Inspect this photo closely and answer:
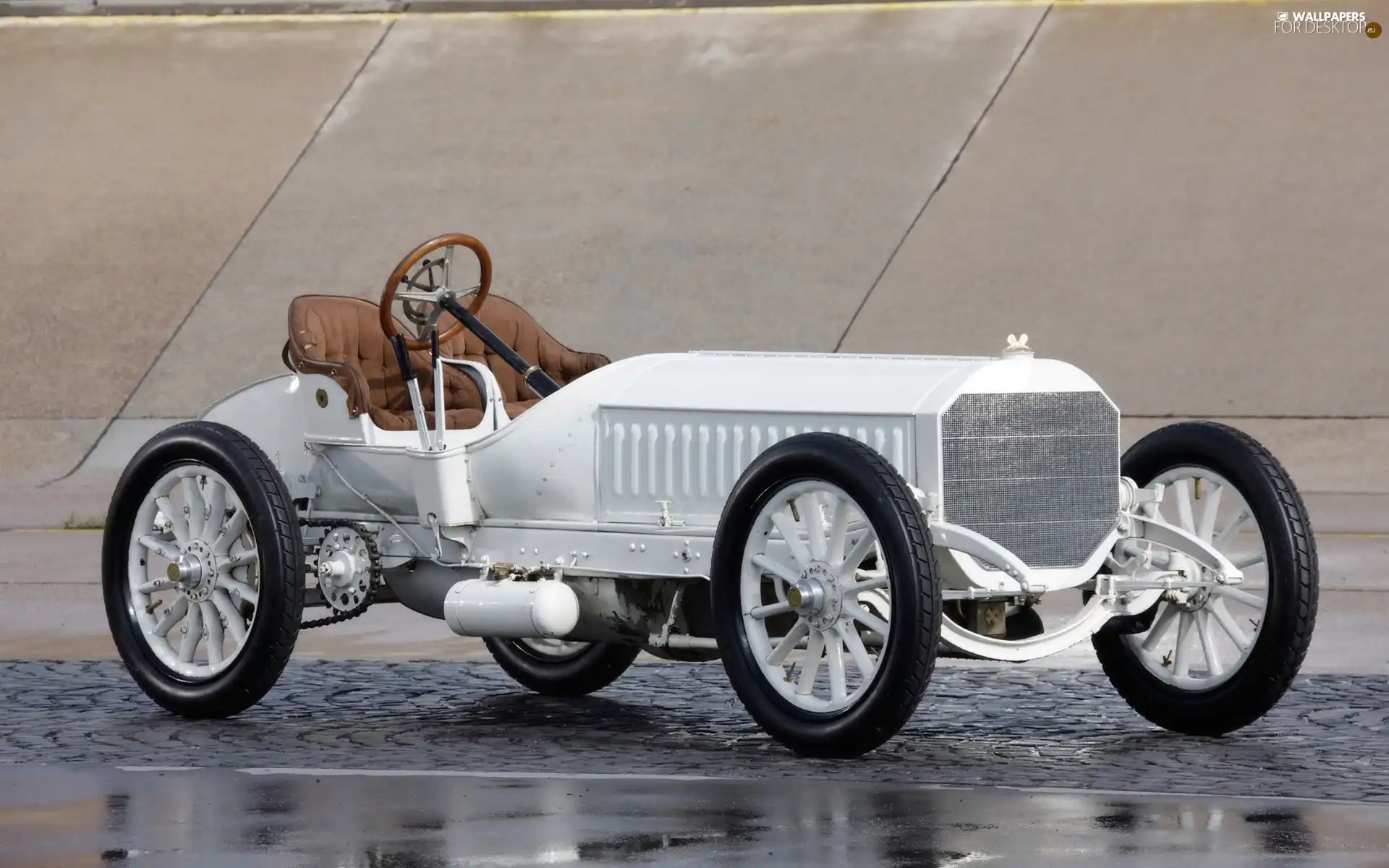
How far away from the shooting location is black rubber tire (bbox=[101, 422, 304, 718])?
8.41 m

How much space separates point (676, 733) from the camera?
821 centimetres

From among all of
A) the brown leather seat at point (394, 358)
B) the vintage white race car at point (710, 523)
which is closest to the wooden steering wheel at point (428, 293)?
the vintage white race car at point (710, 523)

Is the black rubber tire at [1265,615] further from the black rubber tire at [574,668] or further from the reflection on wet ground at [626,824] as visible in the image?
the black rubber tire at [574,668]

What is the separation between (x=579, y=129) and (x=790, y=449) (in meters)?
13.9

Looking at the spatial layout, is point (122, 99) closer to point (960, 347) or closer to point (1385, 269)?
point (960, 347)

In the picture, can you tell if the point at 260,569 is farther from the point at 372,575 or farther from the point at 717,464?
the point at 717,464

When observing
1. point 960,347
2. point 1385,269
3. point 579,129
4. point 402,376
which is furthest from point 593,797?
point 579,129

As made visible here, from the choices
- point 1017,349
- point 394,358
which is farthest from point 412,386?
point 1017,349

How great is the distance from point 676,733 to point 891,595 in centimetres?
134

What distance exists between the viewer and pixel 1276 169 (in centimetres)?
1914

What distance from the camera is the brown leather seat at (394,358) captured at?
898cm

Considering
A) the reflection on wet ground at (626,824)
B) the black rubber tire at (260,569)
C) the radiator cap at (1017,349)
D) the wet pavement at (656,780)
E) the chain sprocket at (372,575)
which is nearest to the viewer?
the reflection on wet ground at (626,824)

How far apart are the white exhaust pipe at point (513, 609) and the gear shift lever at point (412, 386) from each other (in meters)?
0.58

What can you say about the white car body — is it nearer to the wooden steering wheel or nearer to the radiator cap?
the radiator cap
